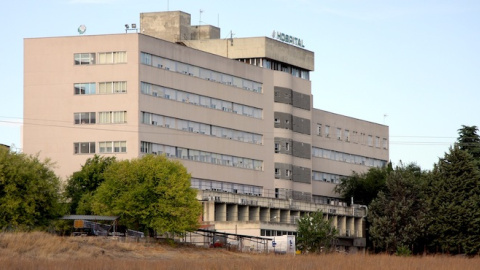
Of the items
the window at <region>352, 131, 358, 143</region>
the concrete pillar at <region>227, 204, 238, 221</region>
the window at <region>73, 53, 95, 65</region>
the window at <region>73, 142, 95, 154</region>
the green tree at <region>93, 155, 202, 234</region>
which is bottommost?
the concrete pillar at <region>227, 204, 238, 221</region>

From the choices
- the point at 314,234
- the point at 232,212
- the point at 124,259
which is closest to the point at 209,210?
the point at 232,212

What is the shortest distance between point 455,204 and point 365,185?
102ft

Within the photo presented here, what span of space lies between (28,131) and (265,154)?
1234 inches

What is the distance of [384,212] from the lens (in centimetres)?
13688

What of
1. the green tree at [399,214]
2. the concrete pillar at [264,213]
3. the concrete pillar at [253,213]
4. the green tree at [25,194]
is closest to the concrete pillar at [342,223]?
the green tree at [399,214]

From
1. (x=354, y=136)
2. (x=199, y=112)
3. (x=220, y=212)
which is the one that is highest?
(x=199, y=112)

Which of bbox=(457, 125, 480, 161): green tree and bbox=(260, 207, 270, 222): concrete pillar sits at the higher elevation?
bbox=(457, 125, 480, 161): green tree

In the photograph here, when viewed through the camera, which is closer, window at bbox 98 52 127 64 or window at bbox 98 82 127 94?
A: window at bbox 98 82 127 94

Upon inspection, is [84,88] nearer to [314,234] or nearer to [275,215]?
[275,215]

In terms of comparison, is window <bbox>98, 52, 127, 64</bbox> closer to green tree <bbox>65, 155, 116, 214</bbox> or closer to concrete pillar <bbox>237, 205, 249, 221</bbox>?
green tree <bbox>65, 155, 116, 214</bbox>

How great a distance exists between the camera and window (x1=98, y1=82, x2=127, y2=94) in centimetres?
12594

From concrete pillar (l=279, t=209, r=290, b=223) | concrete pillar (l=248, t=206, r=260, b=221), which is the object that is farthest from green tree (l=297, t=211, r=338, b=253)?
concrete pillar (l=279, t=209, r=290, b=223)

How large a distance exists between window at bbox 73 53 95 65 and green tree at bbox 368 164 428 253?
128ft

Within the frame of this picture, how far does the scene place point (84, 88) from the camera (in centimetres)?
12700
